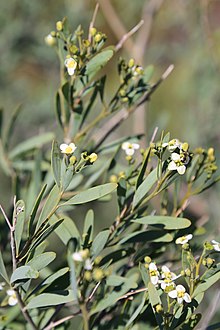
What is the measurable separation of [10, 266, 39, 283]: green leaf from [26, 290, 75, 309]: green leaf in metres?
0.04

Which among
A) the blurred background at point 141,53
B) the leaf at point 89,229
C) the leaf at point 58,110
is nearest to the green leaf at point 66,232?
the leaf at point 89,229

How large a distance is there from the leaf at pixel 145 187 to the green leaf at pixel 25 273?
14cm

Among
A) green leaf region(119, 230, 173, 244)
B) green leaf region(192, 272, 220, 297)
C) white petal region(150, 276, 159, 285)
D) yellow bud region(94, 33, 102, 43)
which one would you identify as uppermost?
yellow bud region(94, 33, 102, 43)

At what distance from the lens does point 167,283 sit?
1.80 ft

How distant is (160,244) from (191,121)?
799 millimetres

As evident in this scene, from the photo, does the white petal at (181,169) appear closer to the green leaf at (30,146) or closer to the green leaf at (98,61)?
the green leaf at (98,61)

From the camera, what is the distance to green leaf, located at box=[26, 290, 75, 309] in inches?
21.4

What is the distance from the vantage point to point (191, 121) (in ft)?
4.78

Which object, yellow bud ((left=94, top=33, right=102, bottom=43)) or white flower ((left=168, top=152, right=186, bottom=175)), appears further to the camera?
yellow bud ((left=94, top=33, right=102, bottom=43))

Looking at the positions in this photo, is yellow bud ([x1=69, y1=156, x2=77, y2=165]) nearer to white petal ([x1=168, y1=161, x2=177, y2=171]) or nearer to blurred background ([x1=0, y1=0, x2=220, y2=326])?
white petal ([x1=168, y1=161, x2=177, y2=171])

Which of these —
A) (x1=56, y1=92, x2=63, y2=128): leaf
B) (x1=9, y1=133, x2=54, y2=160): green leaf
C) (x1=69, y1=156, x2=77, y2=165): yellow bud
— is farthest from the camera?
(x1=9, y1=133, x2=54, y2=160): green leaf

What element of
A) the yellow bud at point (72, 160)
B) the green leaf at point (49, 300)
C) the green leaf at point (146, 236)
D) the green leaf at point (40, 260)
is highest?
the yellow bud at point (72, 160)

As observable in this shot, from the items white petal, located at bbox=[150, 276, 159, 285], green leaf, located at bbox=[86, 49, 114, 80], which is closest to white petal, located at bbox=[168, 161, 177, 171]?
white petal, located at bbox=[150, 276, 159, 285]

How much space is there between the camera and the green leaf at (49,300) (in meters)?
0.54
